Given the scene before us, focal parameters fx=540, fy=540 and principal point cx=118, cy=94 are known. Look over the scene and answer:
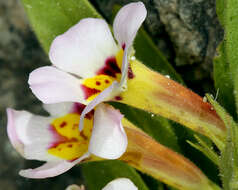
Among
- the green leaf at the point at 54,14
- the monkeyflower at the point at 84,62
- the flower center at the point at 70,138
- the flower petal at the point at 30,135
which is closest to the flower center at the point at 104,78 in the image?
the monkeyflower at the point at 84,62

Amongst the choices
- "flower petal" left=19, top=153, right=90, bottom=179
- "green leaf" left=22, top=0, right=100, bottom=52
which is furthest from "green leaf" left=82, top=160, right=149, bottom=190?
"green leaf" left=22, top=0, right=100, bottom=52

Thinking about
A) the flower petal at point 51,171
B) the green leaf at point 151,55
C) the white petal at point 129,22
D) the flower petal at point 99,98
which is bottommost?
the flower petal at point 51,171

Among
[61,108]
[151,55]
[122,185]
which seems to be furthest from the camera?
[151,55]

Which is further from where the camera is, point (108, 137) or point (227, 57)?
point (227, 57)

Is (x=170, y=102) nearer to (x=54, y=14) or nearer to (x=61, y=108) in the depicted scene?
(x=61, y=108)

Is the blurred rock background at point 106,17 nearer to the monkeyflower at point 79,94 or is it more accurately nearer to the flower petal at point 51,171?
the monkeyflower at point 79,94

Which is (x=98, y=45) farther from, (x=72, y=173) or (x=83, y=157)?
(x=72, y=173)

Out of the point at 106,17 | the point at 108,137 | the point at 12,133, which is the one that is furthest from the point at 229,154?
the point at 106,17

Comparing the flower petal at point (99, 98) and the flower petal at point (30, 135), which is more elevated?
the flower petal at point (99, 98)
